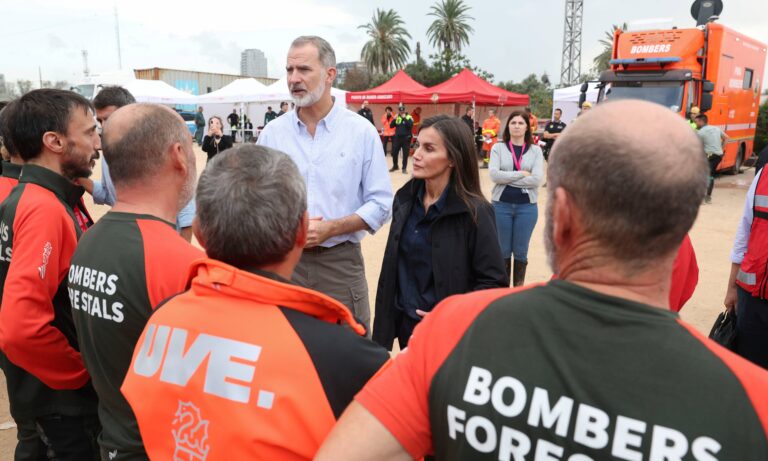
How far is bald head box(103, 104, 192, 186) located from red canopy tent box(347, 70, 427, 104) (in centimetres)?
2088

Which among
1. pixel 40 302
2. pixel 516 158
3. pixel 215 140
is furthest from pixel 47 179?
pixel 215 140

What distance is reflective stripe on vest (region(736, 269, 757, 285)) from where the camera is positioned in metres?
3.02

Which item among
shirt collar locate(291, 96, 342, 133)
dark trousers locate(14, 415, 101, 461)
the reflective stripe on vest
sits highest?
shirt collar locate(291, 96, 342, 133)

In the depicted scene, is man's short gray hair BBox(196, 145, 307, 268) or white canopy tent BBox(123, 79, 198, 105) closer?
man's short gray hair BBox(196, 145, 307, 268)

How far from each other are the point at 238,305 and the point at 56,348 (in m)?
1.31

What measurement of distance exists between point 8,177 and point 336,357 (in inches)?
98.9

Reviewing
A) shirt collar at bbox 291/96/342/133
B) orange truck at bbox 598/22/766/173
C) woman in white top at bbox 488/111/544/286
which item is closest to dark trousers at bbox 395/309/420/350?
shirt collar at bbox 291/96/342/133

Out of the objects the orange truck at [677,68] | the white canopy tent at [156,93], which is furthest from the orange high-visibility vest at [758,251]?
the white canopy tent at [156,93]

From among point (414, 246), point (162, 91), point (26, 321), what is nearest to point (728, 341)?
point (414, 246)

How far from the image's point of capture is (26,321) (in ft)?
6.91

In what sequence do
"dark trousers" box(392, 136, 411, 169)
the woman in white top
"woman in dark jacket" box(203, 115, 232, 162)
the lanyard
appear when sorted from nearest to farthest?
the woman in white top → the lanyard → "woman in dark jacket" box(203, 115, 232, 162) → "dark trousers" box(392, 136, 411, 169)

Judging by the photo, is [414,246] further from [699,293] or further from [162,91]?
[162,91]

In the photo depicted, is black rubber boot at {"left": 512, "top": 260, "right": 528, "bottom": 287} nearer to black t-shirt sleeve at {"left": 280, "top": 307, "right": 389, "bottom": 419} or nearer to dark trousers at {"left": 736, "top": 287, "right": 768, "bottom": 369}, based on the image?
dark trousers at {"left": 736, "top": 287, "right": 768, "bottom": 369}

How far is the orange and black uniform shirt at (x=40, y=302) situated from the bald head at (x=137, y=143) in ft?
1.56
